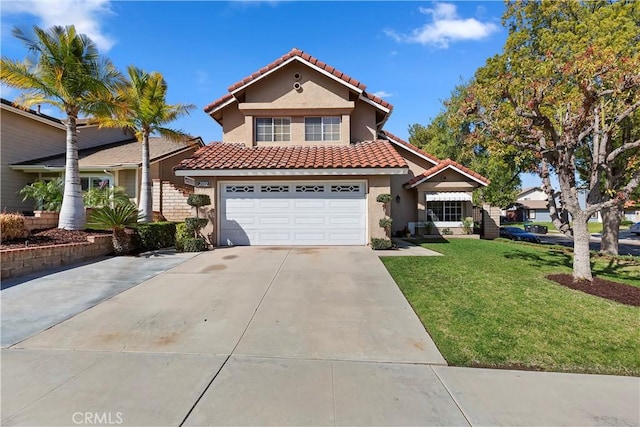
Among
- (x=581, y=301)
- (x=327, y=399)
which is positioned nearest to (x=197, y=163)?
(x=327, y=399)

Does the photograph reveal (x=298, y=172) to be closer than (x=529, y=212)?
Yes

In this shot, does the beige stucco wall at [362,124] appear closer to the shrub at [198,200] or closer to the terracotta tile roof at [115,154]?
the shrub at [198,200]

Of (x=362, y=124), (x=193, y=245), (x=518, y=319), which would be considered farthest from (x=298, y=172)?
(x=518, y=319)

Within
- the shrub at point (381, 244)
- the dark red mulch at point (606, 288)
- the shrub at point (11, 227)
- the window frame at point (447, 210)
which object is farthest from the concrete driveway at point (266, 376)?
the window frame at point (447, 210)

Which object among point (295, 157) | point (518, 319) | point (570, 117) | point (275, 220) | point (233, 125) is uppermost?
point (233, 125)

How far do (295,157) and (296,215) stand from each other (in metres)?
2.41

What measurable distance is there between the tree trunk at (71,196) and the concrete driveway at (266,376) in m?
6.52

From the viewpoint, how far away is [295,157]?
12.7 metres

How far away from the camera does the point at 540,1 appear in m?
16.9

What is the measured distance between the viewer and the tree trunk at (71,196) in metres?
10.5

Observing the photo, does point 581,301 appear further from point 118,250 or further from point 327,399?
point 118,250

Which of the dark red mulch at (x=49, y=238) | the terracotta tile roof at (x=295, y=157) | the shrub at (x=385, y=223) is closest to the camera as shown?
the dark red mulch at (x=49, y=238)

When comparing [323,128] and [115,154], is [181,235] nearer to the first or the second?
[323,128]

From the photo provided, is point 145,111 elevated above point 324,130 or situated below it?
above
